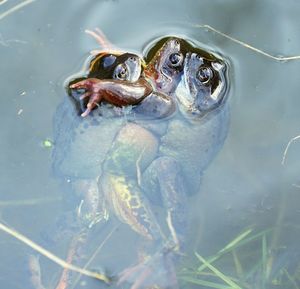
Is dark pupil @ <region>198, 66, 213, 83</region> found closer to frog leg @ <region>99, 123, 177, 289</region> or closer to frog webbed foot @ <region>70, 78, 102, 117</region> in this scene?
frog leg @ <region>99, 123, 177, 289</region>

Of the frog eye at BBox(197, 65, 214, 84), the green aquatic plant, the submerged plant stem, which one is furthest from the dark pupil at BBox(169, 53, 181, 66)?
the submerged plant stem

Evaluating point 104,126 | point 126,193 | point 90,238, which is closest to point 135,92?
point 104,126

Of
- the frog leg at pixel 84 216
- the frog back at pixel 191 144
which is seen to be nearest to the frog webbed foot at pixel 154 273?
the frog leg at pixel 84 216

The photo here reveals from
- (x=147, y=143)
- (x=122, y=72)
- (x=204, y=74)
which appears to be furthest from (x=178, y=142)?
(x=122, y=72)

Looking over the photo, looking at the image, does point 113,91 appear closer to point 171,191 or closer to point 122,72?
point 122,72

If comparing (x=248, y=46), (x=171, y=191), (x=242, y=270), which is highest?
(x=248, y=46)

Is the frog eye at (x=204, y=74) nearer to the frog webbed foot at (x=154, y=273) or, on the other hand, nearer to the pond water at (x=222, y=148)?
the pond water at (x=222, y=148)

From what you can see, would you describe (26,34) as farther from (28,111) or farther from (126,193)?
(126,193)
